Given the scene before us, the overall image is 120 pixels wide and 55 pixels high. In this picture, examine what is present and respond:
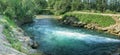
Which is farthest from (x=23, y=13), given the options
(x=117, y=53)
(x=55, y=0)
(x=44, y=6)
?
(x=44, y=6)

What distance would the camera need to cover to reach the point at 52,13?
9844cm

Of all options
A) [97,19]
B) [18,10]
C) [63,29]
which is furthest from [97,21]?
[18,10]

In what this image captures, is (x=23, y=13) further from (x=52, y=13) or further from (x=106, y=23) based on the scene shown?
(x=52, y=13)

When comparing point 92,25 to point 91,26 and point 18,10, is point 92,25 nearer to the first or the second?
point 91,26

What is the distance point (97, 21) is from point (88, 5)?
970 inches

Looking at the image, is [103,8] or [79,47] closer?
[79,47]

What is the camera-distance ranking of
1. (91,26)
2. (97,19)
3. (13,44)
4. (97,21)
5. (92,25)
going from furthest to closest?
(97,19) < (97,21) < (92,25) < (91,26) < (13,44)

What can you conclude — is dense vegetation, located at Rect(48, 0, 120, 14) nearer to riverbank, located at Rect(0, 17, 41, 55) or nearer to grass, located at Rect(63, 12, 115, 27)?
grass, located at Rect(63, 12, 115, 27)

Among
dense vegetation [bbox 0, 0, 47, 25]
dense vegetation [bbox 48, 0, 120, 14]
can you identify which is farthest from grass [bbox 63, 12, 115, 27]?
dense vegetation [bbox 0, 0, 47, 25]

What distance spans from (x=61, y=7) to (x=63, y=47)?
58103 mm

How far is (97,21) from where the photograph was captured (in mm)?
57344

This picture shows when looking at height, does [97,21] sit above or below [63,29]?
above

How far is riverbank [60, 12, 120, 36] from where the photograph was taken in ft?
165

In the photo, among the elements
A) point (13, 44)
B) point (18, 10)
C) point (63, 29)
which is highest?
point (13, 44)
